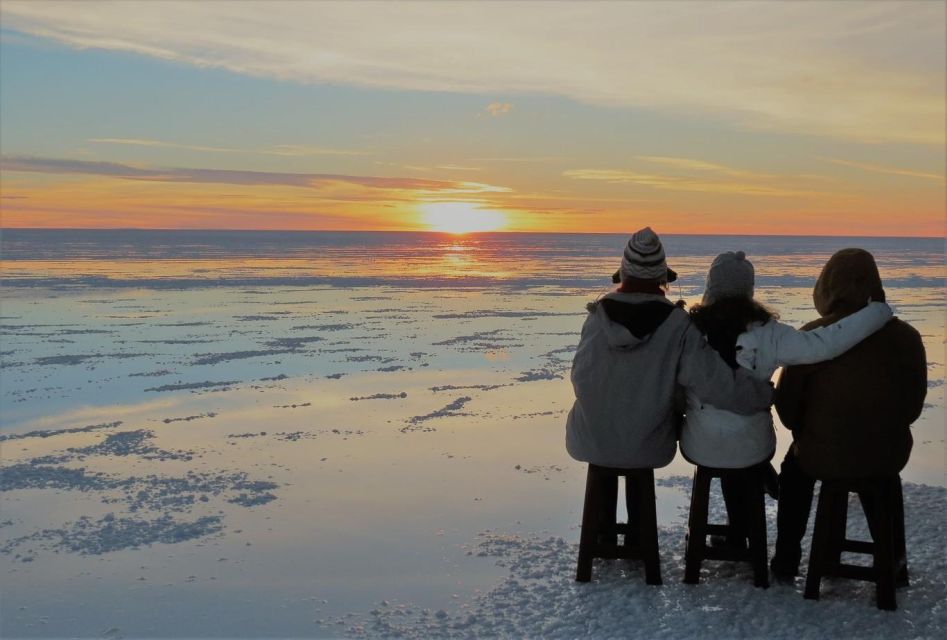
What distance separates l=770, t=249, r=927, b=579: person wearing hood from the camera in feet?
12.6

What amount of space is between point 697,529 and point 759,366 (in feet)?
2.62

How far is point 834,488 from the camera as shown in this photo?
3.93m

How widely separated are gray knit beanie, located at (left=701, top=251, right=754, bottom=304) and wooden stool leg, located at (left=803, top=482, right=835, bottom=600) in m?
0.93

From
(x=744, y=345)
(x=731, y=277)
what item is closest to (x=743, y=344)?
(x=744, y=345)

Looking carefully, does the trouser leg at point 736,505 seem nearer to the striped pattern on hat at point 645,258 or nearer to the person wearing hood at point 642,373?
the person wearing hood at point 642,373

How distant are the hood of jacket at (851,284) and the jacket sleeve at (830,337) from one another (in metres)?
0.05

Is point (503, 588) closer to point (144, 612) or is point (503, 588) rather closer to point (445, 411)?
point (144, 612)

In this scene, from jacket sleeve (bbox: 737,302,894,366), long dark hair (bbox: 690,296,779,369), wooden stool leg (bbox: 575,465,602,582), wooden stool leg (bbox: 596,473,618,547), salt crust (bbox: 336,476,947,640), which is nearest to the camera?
salt crust (bbox: 336,476,947,640)

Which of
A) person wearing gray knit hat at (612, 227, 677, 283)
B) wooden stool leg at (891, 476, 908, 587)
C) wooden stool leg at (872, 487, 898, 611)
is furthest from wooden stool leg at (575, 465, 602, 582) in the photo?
wooden stool leg at (891, 476, 908, 587)

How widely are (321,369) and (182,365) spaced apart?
163 cm

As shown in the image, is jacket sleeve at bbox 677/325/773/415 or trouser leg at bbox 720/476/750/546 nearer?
jacket sleeve at bbox 677/325/773/415

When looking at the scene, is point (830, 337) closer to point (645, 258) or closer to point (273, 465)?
point (645, 258)

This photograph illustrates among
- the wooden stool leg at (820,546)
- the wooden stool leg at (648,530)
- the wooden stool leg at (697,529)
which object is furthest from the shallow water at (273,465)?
the wooden stool leg at (820,546)

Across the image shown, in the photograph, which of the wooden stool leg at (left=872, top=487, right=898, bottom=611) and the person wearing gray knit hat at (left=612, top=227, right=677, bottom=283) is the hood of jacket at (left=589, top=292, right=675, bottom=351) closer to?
A: the person wearing gray knit hat at (left=612, top=227, right=677, bottom=283)
